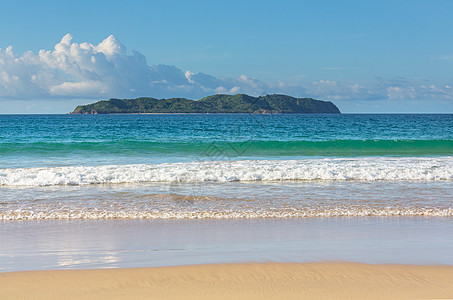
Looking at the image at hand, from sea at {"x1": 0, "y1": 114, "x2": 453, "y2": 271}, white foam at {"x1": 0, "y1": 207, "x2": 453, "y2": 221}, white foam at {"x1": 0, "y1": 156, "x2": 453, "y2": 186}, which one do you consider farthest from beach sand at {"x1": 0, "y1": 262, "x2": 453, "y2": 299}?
white foam at {"x1": 0, "y1": 156, "x2": 453, "y2": 186}

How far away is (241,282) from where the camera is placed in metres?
5.16

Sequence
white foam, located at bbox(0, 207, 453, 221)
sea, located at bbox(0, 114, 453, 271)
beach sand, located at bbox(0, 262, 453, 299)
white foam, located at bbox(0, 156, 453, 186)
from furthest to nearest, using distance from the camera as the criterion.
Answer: white foam, located at bbox(0, 156, 453, 186) < white foam, located at bbox(0, 207, 453, 221) < sea, located at bbox(0, 114, 453, 271) < beach sand, located at bbox(0, 262, 453, 299)

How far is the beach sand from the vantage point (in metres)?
4.83

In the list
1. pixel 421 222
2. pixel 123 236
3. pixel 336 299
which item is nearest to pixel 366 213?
pixel 421 222

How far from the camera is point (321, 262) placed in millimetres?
5770

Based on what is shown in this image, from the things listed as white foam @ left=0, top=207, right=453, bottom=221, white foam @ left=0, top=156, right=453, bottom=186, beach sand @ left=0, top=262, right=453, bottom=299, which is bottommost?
beach sand @ left=0, top=262, right=453, bottom=299

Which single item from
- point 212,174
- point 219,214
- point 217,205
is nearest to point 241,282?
point 219,214

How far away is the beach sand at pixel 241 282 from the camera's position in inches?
190

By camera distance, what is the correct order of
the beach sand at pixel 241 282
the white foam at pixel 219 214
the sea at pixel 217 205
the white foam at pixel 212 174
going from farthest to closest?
the white foam at pixel 212 174
the white foam at pixel 219 214
the sea at pixel 217 205
the beach sand at pixel 241 282

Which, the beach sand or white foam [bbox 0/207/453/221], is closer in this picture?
the beach sand

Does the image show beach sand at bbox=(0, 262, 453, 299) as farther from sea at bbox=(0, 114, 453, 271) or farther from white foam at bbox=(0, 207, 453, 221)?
white foam at bbox=(0, 207, 453, 221)

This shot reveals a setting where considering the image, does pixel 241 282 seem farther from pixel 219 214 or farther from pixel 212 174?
pixel 212 174

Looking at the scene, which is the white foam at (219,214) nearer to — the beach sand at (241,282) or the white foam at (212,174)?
the beach sand at (241,282)

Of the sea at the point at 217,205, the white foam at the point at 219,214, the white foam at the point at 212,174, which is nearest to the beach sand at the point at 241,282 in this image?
the sea at the point at 217,205
